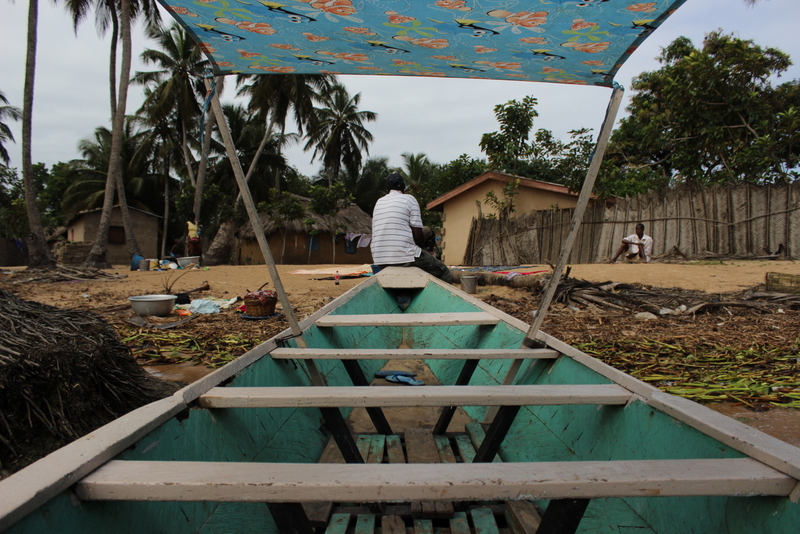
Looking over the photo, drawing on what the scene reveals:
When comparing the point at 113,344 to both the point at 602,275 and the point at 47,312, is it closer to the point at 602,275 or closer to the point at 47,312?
the point at 47,312

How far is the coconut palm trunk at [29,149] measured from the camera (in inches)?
387

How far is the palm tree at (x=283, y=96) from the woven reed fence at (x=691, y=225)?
12384 mm

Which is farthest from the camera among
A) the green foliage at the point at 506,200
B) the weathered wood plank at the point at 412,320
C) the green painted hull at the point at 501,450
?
the green foliage at the point at 506,200

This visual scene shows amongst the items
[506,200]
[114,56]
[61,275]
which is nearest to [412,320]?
[61,275]

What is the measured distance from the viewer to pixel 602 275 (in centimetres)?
750

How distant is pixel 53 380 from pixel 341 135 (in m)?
27.0

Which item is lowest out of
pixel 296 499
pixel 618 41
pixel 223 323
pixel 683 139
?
pixel 223 323

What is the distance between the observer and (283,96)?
67.1 feet

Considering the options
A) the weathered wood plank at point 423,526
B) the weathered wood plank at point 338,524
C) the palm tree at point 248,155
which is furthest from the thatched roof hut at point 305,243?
the weathered wood plank at point 423,526

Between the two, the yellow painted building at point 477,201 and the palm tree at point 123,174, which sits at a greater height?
the palm tree at point 123,174

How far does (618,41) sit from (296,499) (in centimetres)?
198

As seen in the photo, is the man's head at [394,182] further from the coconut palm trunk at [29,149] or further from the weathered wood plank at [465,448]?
the coconut palm trunk at [29,149]

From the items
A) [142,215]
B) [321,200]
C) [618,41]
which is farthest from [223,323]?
[142,215]

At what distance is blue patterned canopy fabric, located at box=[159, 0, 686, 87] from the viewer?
169 cm
